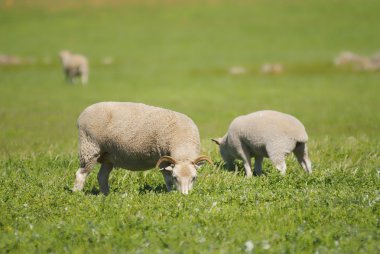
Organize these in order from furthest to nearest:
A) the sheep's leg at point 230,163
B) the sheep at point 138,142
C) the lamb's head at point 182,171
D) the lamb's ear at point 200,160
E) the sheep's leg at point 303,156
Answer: the sheep's leg at point 230,163 < the sheep's leg at point 303,156 < the sheep at point 138,142 < the lamb's ear at point 200,160 < the lamb's head at point 182,171

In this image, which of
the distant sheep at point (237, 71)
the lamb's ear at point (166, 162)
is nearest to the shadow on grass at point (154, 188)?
the lamb's ear at point (166, 162)

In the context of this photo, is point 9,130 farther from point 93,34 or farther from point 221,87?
point 93,34

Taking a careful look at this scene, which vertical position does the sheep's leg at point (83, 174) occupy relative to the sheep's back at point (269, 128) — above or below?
below

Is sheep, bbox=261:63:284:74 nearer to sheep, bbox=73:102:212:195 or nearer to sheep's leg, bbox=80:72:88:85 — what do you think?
sheep's leg, bbox=80:72:88:85

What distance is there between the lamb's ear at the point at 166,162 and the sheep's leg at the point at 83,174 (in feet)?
4.65

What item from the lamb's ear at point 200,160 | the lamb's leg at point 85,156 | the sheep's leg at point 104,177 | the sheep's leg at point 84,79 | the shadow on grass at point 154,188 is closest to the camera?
the lamb's ear at point 200,160

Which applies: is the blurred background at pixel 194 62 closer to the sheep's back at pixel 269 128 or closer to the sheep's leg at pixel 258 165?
the sheep's leg at pixel 258 165

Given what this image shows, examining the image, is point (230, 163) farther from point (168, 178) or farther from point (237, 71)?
point (237, 71)

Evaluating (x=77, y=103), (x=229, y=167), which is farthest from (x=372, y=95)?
(x=229, y=167)

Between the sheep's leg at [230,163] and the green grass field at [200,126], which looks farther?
the sheep's leg at [230,163]

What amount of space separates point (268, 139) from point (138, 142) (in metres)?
2.47

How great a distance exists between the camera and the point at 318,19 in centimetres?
7144

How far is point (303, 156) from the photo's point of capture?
1067 centimetres

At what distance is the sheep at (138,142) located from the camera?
866 centimetres
